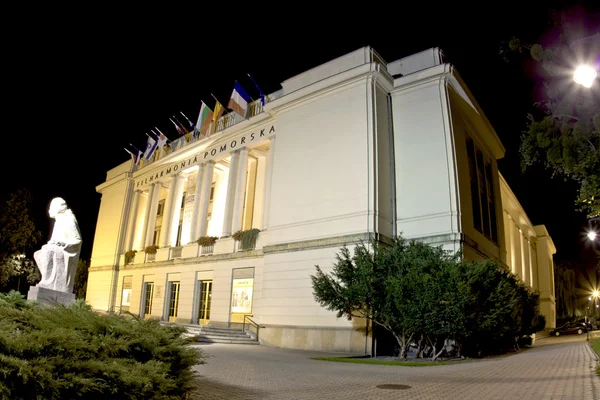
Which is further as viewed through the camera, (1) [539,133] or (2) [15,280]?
(2) [15,280]

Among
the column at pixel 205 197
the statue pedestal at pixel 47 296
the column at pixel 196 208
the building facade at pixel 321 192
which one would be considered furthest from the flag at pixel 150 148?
the statue pedestal at pixel 47 296

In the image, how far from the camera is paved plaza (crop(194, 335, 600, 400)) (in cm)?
695

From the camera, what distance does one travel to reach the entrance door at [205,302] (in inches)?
950

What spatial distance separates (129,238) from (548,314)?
43196mm

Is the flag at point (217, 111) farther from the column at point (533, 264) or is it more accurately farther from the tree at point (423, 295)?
the column at point (533, 264)

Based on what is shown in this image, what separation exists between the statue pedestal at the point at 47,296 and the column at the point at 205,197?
601 inches

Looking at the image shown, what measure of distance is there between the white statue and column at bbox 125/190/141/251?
22.2 m

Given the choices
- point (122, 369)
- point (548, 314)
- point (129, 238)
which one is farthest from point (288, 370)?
point (548, 314)

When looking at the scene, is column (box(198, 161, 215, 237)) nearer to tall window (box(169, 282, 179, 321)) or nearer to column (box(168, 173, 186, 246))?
column (box(168, 173, 186, 246))

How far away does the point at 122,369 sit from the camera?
460 centimetres

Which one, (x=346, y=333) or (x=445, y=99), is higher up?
(x=445, y=99)

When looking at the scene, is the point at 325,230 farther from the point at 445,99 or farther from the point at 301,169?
the point at 445,99

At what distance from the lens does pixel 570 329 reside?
3941cm

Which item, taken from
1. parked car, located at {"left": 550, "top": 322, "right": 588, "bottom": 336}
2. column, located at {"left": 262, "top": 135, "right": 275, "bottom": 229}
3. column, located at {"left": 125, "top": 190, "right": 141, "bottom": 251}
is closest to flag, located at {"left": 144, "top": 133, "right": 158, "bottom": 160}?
column, located at {"left": 125, "top": 190, "right": 141, "bottom": 251}
